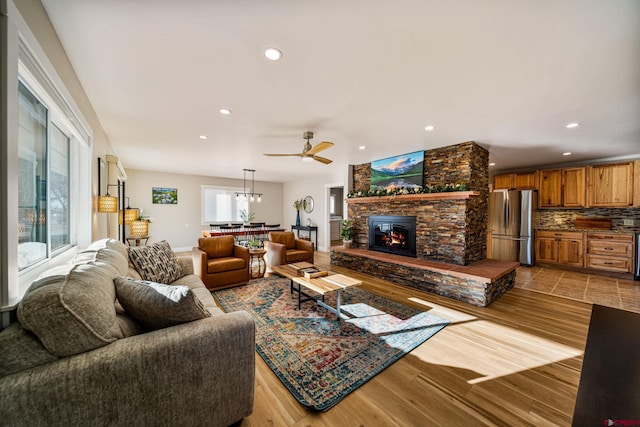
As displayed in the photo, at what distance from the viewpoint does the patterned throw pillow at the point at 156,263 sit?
2488 millimetres

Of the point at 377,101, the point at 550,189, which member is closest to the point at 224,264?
the point at 377,101

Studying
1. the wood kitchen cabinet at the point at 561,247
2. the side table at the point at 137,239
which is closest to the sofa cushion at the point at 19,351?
the side table at the point at 137,239

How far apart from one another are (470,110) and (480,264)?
2.52m

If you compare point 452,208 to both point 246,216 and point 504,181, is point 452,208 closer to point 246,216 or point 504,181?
point 504,181

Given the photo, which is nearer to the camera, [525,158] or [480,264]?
[480,264]

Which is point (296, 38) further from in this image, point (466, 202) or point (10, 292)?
point (466, 202)

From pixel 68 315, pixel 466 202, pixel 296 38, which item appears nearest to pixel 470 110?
pixel 466 202

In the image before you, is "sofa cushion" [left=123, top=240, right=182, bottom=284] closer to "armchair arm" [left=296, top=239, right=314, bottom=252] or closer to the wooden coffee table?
the wooden coffee table

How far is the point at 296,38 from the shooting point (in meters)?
1.59

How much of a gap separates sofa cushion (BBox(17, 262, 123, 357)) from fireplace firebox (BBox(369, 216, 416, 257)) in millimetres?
4320

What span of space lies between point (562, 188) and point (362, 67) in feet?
19.7

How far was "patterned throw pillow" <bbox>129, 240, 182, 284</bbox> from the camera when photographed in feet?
8.16

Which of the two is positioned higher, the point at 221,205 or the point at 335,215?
the point at 221,205

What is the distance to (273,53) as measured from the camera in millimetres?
1736
